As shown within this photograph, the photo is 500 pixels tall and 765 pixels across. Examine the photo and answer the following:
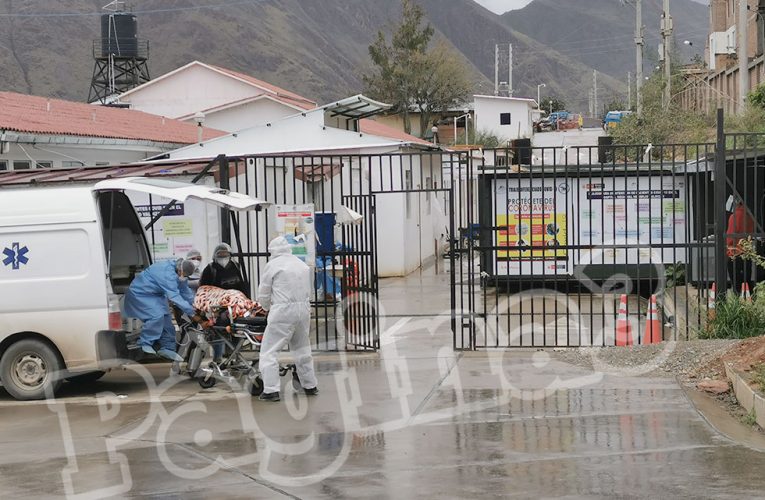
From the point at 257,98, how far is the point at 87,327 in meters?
26.5

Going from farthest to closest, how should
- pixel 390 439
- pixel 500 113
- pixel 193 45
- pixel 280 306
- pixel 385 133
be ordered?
pixel 193 45, pixel 500 113, pixel 385 133, pixel 280 306, pixel 390 439

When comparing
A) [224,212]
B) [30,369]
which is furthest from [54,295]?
[224,212]

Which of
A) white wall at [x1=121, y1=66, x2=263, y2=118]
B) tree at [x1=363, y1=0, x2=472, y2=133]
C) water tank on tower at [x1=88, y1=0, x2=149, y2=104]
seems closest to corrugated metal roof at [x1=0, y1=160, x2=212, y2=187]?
white wall at [x1=121, y1=66, x2=263, y2=118]

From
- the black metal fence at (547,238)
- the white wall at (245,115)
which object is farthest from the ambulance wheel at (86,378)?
the white wall at (245,115)

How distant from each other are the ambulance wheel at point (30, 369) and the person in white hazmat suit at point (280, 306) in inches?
94.0

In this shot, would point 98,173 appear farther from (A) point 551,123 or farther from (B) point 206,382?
(A) point 551,123

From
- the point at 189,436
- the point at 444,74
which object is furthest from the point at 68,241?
the point at 444,74

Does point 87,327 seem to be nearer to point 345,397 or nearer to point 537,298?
point 345,397

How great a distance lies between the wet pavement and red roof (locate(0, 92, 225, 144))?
29.1ft

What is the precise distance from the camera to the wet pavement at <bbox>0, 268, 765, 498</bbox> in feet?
24.6

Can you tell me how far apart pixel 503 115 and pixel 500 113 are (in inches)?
14.2

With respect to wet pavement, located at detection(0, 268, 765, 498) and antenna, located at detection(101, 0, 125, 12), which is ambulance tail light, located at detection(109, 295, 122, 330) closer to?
wet pavement, located at detection(0, 268, 765, 498)

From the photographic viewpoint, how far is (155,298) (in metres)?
11.6

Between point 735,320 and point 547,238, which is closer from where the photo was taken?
point 735,320
